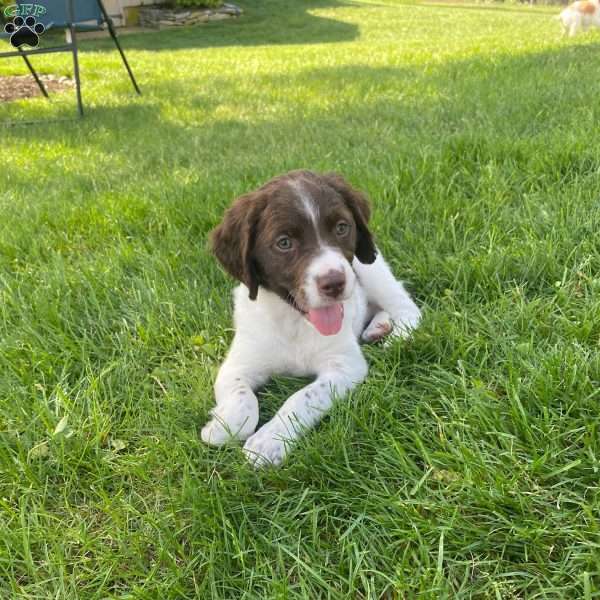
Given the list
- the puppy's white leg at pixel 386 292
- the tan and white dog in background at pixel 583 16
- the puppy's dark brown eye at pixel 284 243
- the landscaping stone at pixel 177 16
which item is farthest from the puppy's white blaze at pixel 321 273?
the landscaping stone at pixel 177 16

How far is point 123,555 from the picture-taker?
1660 mm

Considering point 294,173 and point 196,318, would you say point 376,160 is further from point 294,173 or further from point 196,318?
point 196,318

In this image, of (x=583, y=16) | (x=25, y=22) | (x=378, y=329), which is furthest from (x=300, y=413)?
(x=583, y=16)

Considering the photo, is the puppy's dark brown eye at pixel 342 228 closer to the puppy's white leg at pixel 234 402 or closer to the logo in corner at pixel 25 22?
the puppy's white leg at pixel 234 402

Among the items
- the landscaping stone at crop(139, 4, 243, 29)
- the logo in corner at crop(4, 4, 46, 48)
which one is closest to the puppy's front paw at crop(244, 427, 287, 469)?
the logo in corner at crop(4, 4, 46, 48)

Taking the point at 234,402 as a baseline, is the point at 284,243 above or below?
above

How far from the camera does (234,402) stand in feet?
7.16

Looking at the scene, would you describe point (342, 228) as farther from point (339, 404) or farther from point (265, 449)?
point (265, 449)

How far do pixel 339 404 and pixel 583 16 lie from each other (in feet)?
43.2

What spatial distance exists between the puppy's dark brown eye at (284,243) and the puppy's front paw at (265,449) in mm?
736

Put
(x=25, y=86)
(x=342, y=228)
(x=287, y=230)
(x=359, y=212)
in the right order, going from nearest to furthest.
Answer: (x=287, y=230), (x=342, y=228), (x=359, y=212), (x=25, y=86)

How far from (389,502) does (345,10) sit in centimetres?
2545

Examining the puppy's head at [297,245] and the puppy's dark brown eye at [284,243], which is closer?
the puppy's head at [297,245]

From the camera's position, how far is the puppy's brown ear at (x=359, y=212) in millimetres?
2609
